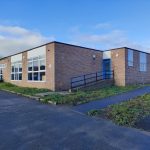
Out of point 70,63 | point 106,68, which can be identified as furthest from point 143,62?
point 70,63

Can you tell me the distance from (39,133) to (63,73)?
12.2 metres

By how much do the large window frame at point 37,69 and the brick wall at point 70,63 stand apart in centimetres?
195

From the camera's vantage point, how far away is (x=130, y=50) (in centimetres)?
2134

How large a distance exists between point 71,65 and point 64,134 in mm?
13129

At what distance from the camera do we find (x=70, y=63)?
18.8 meters

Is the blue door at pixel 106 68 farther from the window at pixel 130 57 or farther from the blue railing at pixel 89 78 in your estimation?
the window at pixel 130 57

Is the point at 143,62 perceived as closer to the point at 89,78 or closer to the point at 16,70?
the point at 89,78

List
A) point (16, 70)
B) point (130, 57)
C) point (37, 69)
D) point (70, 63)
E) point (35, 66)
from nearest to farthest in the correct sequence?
point (70, 63), point (37, 69), point (35, 66), point (130, 57), point (16, 70)

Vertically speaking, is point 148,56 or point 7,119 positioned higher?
point 148,56

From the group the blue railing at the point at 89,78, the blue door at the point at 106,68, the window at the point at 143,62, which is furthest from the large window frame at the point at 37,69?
the window at the point at 143,62

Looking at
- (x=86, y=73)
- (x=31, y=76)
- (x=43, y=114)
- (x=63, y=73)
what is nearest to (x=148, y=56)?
(x=86, y=73)

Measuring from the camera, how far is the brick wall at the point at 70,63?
17.8 metres

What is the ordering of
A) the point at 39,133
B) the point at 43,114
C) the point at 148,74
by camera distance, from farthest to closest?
the point at 148,74, the point at 43,114, the point at 39,133

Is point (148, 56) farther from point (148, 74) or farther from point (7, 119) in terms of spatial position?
point (7, 119)
